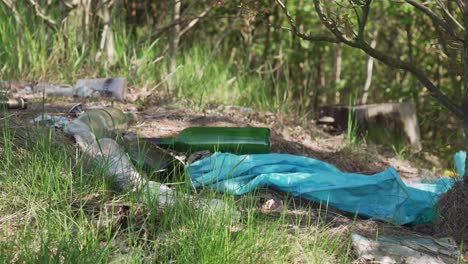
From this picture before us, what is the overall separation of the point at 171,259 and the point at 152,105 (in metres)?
3.18

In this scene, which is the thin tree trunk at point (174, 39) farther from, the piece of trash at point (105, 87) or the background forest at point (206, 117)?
the piece of trash at point (105, 87)

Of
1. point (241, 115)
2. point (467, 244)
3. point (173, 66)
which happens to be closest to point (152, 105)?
point (241, 115)

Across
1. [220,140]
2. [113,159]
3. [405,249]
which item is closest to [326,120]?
[220,140]

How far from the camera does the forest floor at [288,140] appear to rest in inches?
152

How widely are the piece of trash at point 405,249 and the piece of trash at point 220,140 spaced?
137 centimetres

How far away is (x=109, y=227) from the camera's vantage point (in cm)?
302

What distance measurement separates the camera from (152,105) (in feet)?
19.8

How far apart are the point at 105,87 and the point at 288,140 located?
4.87ft

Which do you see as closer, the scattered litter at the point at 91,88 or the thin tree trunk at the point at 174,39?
the scattered litter at the point at 91,88

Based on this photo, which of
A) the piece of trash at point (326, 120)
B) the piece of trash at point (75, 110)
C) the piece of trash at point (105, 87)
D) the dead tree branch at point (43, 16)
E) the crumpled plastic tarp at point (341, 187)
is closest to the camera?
the crumpled plastic tarp at point (341, 187)

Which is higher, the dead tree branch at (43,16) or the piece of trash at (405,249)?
the dead tree branch at (43,16)

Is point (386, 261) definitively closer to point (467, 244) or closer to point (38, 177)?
point (467, 244)

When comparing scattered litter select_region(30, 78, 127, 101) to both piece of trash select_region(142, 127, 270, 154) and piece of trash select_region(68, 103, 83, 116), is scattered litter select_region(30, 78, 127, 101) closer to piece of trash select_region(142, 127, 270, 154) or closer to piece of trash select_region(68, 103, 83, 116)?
piece of trash select_region(68, 103, 83, 116)

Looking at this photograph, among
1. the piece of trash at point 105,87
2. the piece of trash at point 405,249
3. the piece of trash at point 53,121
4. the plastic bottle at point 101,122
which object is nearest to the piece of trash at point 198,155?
the plastic bottle at point 101,122
